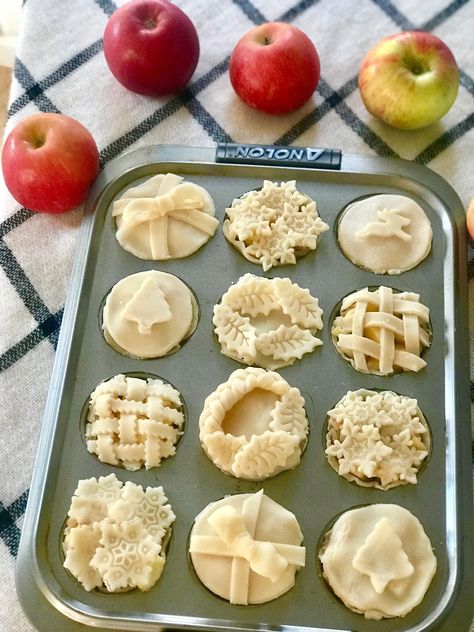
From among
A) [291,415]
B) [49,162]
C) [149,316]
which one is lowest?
[291,415]

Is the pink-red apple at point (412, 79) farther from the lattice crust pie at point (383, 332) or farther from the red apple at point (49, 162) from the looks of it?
the red apple at point (49, 162)

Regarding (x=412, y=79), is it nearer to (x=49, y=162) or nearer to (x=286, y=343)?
(x=286, y=343)

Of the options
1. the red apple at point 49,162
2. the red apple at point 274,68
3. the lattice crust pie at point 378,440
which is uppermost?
the red apple at point 49,162

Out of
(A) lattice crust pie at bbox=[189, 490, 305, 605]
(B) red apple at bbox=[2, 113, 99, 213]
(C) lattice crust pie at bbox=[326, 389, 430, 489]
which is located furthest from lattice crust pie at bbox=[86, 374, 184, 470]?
(B) red apple at bbox=[2, 113, 99, 213]

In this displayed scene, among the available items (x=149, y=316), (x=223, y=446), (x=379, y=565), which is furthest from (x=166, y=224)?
(x=379, y=565)

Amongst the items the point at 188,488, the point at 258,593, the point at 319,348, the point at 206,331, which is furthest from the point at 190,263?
the point at 258,593

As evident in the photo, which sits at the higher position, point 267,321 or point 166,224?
point 166,224

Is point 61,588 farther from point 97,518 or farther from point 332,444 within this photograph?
point 332,444

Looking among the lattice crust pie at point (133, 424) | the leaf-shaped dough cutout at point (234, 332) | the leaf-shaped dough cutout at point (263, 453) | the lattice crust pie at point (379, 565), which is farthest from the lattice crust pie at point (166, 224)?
the lattice crust pie at point (379, 565)
